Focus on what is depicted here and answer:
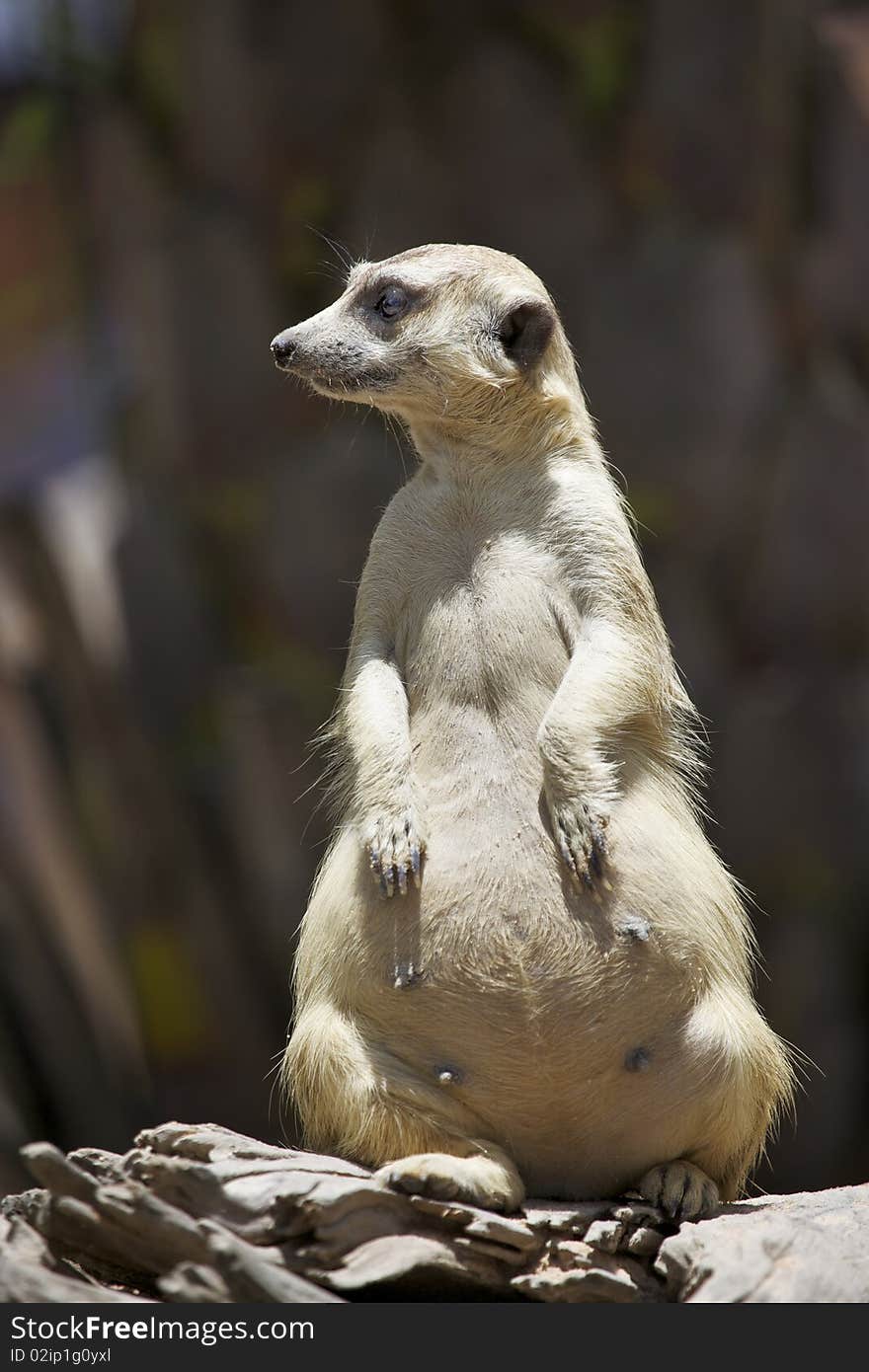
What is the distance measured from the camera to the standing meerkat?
289 cm

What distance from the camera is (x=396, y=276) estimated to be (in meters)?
3.20

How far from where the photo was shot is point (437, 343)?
315 cm

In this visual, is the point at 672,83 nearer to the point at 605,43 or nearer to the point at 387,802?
the point at 605,43

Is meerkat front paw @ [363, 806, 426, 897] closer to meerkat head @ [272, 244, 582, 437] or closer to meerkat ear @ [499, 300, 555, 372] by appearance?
meerkat head @ [272, 244, 582, 437]

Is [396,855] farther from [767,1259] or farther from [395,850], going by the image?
[767,1259]

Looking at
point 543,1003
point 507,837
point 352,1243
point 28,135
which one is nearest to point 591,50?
point 28,135

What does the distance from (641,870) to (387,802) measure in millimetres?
518

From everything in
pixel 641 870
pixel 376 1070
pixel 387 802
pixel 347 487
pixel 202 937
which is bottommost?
pixel 202 937

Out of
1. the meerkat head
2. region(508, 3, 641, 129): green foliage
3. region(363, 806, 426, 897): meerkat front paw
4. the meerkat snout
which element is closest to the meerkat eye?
the meerkat head

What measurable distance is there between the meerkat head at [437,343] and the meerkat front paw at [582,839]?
868 mm

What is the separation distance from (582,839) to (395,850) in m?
0.36

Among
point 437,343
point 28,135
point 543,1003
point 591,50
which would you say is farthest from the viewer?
point 28,135

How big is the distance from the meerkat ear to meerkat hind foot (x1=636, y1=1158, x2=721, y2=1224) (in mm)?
1656

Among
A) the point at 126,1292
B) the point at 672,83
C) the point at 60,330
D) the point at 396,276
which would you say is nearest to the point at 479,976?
the point at 126,1292
